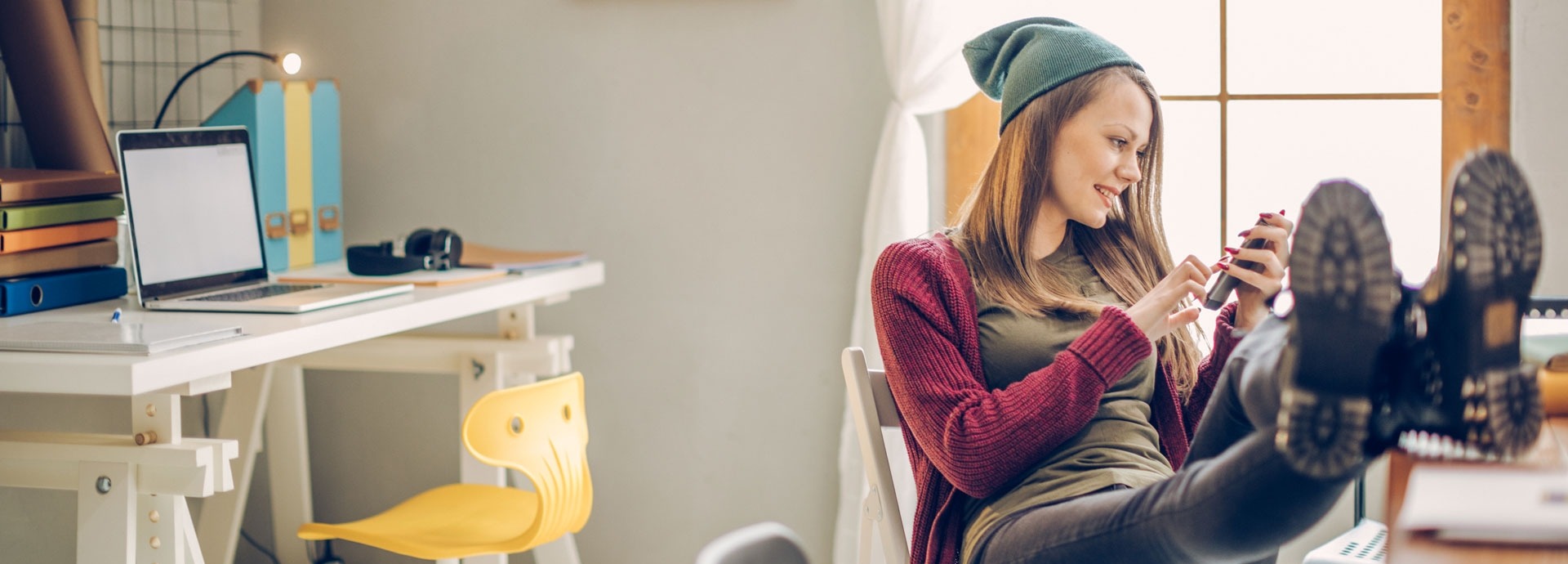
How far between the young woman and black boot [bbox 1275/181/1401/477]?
3cm

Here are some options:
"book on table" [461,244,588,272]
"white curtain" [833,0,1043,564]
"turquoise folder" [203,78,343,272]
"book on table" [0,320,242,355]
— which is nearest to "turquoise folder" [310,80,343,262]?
"turquoise folder" [203,78,343,272]

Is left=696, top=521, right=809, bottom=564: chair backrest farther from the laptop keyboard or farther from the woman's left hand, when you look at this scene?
the laptop keyboard

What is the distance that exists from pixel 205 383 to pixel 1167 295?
1056 mm

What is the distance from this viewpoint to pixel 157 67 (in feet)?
7.13

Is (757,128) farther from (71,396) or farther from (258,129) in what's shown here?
(71,396)

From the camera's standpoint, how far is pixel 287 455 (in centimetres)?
231

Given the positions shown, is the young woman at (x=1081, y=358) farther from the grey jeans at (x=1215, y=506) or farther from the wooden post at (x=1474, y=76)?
the wooden post at (x=1474, y=76)

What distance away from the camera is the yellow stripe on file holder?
81.9 inches

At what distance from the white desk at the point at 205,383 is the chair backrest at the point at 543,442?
0.66 ft

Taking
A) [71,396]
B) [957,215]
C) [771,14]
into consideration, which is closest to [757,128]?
[771,14]

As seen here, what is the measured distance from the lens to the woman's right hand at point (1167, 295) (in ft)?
4.22

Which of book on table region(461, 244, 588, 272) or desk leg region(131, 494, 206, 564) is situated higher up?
book on table region(461, 244, 588, 272)

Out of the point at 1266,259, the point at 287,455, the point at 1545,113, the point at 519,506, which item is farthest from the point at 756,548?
the point at 287,455

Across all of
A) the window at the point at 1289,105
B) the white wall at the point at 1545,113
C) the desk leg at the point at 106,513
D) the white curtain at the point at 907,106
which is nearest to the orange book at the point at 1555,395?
the white wall at the point at 1545,113
